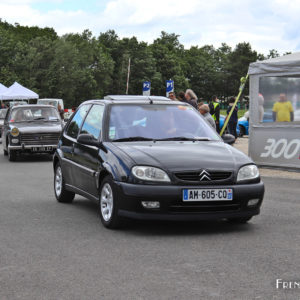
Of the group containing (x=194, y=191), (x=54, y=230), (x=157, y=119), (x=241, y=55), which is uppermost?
(x=241, y=55)

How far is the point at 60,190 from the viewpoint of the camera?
9977 mm

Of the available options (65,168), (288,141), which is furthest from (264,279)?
(288,141)

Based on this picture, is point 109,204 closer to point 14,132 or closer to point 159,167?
point 159,167

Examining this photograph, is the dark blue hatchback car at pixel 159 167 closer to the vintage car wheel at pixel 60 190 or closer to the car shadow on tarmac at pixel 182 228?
the car shadow on tarmac at pixel 182 228

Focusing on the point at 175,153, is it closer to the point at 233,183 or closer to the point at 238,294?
the point at 233,183

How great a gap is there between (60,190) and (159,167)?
318cm

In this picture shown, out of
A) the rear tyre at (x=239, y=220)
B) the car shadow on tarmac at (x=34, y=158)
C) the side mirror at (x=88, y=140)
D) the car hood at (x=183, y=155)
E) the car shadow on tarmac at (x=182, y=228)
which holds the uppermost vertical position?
the side mirror at (x=88, y=140)

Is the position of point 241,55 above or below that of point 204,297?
above

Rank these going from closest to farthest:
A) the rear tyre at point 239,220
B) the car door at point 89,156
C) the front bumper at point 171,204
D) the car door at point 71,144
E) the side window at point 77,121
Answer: the front bumper at point 171,204, the rear tyre at point 239,220, the car door at point 89,156, the car door at point 71,144, the side window at point 77,121

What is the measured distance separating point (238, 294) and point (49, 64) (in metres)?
95.5

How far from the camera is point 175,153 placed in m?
7.48

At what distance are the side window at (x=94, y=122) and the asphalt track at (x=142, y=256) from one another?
107 cm

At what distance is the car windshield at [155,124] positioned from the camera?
323 inches

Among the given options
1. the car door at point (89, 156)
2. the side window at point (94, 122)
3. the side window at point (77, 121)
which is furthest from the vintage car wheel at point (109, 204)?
the side window at point (77, 121)
